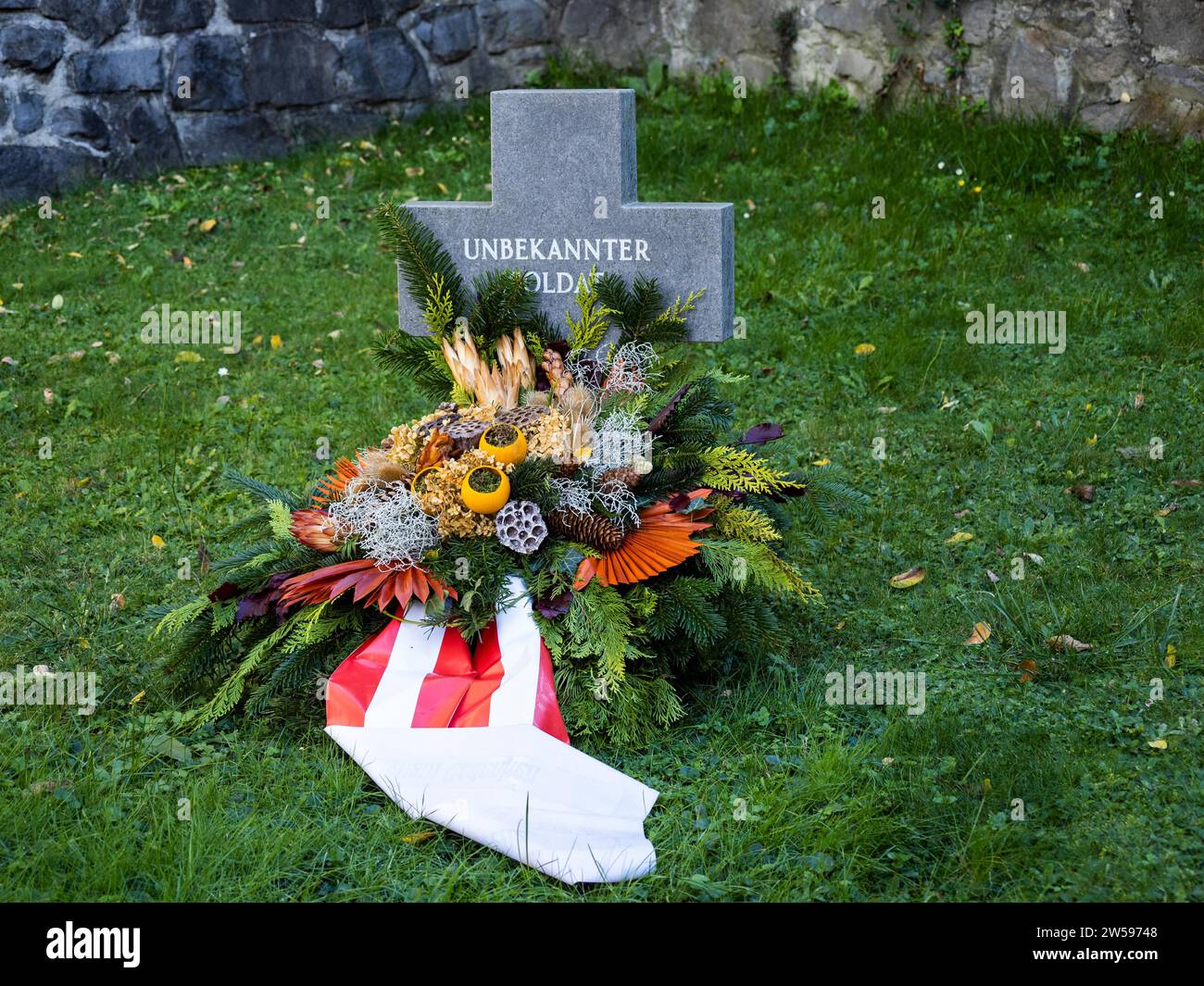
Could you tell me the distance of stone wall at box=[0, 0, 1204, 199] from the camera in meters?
6.82

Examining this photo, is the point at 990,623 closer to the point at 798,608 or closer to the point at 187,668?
the point at 798,608

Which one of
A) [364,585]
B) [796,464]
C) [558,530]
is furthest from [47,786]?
[796,464]

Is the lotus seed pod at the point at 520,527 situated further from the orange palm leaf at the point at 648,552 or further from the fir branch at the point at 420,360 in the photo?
the fir branch at the point at 420,360

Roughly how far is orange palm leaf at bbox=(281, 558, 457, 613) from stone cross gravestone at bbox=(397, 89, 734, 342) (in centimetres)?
112

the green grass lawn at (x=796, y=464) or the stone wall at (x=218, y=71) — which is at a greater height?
the stone wall at (x=218, y=71)

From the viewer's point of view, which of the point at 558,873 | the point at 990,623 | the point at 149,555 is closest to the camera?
the point at 558,873

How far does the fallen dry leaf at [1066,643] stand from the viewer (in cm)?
372

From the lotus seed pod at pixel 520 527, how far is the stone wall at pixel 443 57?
4.92 meters

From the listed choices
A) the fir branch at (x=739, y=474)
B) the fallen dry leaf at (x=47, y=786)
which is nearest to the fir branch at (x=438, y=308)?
the fir branch at (x=739, y=474)

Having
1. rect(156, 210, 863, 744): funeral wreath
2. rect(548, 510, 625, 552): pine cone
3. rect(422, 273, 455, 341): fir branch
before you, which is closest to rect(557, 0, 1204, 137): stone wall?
rect(156, 210, 863, 744): funeral wreath

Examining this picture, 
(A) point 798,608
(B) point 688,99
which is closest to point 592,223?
(A) point 798,608

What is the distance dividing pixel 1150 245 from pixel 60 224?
602 cm

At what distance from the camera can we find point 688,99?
321 inches

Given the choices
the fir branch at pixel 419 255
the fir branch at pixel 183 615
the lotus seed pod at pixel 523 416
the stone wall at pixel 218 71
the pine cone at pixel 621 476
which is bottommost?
the fir branch at pixel 183 615
